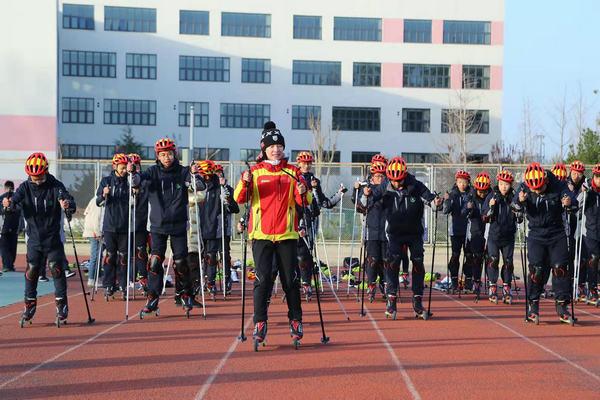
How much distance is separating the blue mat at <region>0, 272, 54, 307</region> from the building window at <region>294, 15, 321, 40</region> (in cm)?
3982

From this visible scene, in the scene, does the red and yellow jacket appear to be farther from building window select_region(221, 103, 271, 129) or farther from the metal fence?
building window select_region(221, 103, 271, 129)

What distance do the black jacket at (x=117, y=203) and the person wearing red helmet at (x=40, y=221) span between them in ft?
10.6

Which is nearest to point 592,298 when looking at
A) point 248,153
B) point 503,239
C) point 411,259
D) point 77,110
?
point 503,239

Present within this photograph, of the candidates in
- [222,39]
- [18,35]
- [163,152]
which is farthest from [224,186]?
[222,39]

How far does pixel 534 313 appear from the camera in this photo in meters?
12.9

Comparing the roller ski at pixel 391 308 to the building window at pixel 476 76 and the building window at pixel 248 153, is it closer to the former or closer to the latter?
the building window at pixel 248 153

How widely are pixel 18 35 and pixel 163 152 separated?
116ft

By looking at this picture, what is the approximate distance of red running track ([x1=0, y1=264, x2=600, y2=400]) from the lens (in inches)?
311

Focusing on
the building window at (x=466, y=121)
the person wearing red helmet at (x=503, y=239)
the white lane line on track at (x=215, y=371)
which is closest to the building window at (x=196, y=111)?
the building window at (x=466, y=121)

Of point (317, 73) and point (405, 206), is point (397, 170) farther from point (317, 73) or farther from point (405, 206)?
point (317, 73)

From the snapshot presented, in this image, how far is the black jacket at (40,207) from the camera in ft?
38.6

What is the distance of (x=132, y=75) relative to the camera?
191ft

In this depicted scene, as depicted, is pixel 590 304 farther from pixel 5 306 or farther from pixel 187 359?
pixel 5 306

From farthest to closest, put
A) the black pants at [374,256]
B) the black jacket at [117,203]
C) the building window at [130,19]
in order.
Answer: the building window at [130,19] → the black pants at [374,256] → the black jacket at [117,203]
